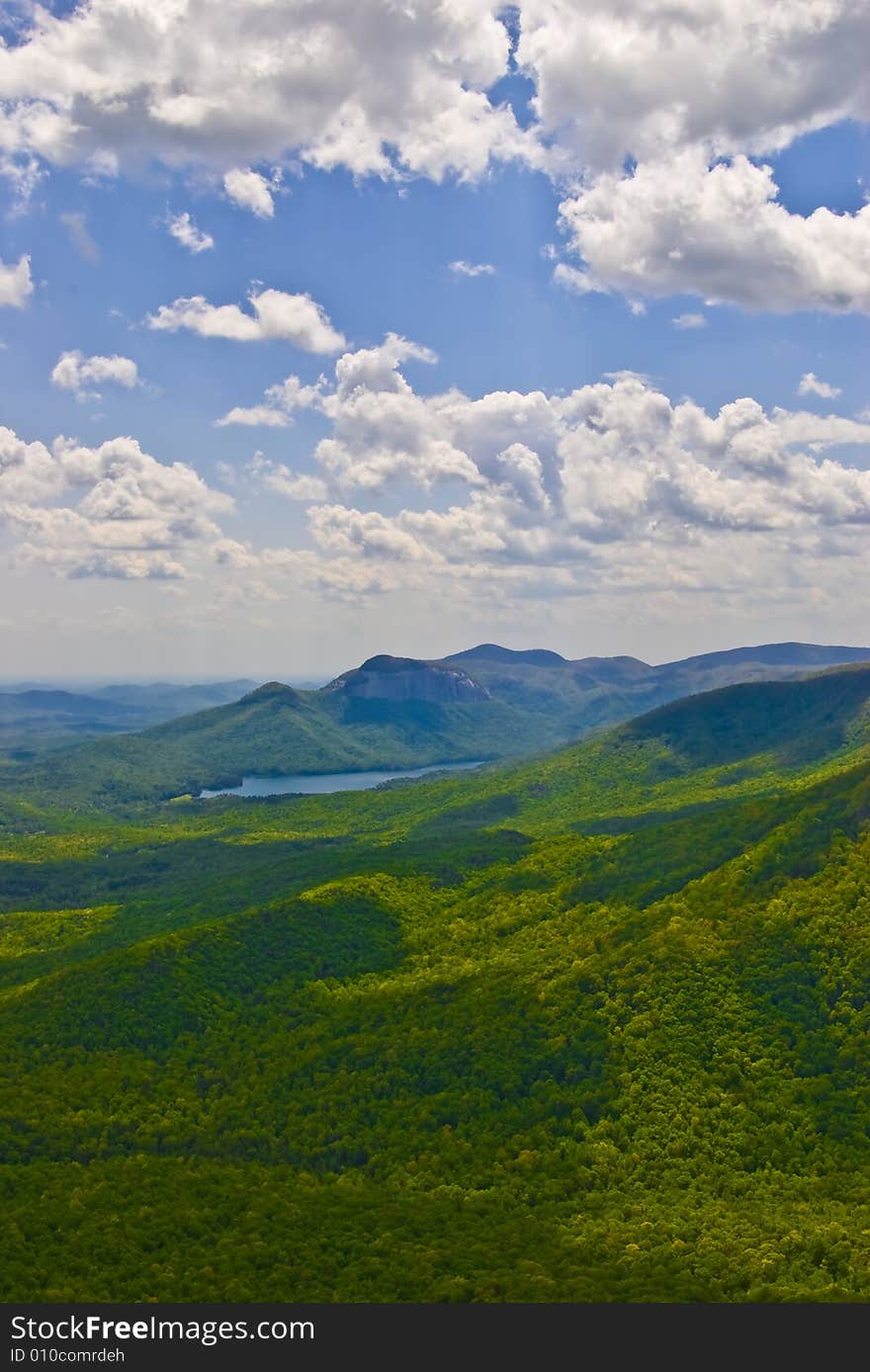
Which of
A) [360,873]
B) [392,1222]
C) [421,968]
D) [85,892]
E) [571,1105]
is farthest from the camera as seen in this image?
[85,892]

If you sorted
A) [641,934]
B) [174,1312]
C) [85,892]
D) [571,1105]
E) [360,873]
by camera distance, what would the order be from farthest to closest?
[85,892]
[360,873]
[641,934]
[571,1105]
[174,1312]

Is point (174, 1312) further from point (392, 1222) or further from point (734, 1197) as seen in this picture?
point (734, 1197)

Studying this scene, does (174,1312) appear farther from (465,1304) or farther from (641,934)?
(641,934)

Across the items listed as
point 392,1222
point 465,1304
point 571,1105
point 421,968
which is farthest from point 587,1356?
point 421,968

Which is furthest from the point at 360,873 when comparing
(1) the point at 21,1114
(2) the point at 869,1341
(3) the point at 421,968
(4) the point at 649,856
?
(2) the point at 869,1341

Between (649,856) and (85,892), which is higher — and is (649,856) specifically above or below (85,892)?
above

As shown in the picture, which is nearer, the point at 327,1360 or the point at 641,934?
the point at 327,1360
